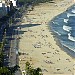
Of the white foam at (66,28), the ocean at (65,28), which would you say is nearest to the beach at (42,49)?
the ocean at (65,28)

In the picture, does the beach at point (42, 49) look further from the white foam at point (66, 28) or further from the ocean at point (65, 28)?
the white foam at point (66, 28)

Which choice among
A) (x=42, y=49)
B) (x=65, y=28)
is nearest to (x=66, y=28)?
(x=65, y=28)

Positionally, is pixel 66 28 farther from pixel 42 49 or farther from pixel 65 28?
pixel 42 49

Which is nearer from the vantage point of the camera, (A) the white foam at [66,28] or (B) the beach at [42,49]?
(B) the beach at [42,49]

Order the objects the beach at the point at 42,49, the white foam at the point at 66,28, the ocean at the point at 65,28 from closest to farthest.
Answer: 1. the beach at the point at 42,49
2. the ocean at the point at 65,28
3. the white foam at the point at 66,28

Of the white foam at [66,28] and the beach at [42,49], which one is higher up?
the beach at [42,49]

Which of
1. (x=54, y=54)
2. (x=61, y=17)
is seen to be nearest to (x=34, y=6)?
(x=61, y=17)

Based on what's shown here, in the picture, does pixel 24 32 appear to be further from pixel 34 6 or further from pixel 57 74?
pixel 34 6
